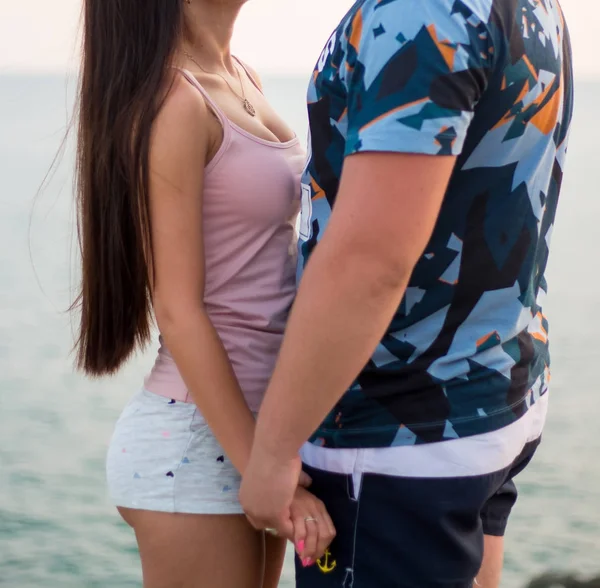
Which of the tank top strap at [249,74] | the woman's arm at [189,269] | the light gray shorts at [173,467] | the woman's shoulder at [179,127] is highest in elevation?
the tank top strap at [249,74]

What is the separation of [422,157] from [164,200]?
0.44 metres

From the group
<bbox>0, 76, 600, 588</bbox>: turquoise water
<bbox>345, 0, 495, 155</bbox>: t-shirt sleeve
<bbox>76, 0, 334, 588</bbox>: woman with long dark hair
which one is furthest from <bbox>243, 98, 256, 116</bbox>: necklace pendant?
<bbox>0, 76, 600, 588</bbox>: turquoise water

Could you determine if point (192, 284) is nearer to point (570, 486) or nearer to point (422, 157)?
point (422, 157)

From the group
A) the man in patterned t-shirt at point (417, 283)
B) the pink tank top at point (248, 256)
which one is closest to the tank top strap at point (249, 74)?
the pink tank top at point (248, 256)

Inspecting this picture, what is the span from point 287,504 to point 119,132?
1.94 ft

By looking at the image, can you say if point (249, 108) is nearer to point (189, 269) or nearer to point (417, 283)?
point (189, 269)

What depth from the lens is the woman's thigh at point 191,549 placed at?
4.12 feet

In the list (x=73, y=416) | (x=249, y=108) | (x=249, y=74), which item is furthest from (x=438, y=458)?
(x=73, y=416)

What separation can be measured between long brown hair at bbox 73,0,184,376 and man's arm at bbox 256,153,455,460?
0.35m

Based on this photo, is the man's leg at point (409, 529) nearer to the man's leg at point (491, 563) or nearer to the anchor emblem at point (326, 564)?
the anchor emblem at point (326, 564)

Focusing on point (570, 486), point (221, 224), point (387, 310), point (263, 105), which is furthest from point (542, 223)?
point (570, 486)

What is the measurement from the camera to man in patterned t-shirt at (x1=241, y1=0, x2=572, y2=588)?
0.89 meters

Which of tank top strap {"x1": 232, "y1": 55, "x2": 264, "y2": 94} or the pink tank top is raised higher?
tank top strap {"x1": 232, "y1": 55, "x2": 264, "y2": 94}

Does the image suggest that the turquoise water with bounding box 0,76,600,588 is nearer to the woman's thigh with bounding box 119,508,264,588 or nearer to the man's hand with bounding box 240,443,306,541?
the woman's thigh with bounding box 119,508,264,588
